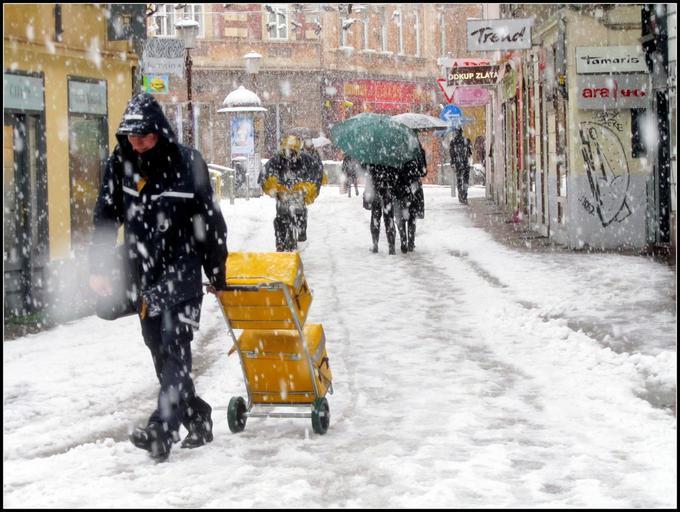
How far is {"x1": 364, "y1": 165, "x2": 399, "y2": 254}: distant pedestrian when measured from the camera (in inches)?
671

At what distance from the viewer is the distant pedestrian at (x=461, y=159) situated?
30.6 metres

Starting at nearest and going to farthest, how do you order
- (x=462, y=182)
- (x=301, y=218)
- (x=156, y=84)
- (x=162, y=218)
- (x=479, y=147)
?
(x=162, y=218), (x=301, y=218), (x=156, y=84), (x=462, y=182), (x=479, y=147)

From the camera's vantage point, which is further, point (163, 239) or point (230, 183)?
point (230, 183)

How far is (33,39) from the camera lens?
39.3 ft

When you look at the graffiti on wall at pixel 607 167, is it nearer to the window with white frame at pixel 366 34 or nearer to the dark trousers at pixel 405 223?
the dark trousers at pixel 405 223

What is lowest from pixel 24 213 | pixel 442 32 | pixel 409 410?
pixel 409 410

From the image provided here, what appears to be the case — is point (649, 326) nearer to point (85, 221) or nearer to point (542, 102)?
point (85, 221)

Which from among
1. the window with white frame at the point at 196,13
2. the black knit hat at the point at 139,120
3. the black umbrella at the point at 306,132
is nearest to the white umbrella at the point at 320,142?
the black umbrella at the point at 306,132

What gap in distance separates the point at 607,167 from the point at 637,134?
2.14 feet

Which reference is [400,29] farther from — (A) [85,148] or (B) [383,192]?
(A) [85,148]

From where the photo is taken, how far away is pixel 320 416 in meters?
6.46

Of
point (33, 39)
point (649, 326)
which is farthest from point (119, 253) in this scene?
point (33, 39)

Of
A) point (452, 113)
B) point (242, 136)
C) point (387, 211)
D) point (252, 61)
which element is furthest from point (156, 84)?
point (252, 61)

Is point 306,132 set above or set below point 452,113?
above
